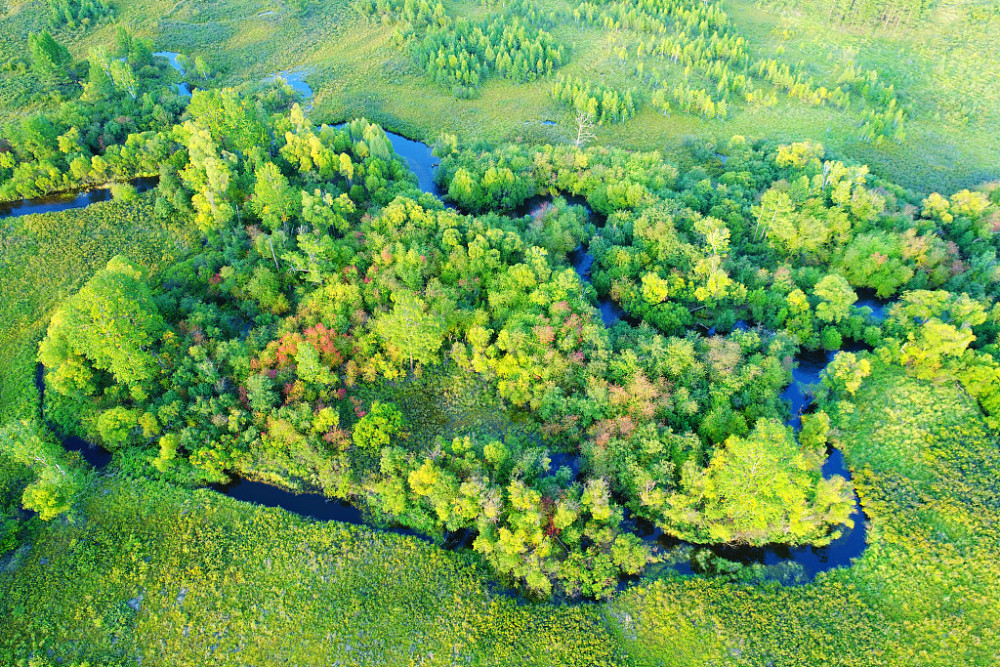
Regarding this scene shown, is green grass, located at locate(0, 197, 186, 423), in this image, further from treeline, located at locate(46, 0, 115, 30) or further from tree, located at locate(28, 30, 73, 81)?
treeline, located at locate(46, 0, 115, 30)

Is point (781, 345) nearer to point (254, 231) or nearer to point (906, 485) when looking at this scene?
point (906, 485)

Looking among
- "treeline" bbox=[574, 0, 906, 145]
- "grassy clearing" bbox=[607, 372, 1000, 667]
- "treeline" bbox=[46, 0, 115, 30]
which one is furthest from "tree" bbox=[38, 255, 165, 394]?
"treeline" bbox=[46, 0, 115, 30]

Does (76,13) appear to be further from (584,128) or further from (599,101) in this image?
(599,101)

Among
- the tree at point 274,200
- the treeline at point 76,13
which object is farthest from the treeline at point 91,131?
the tree at point 274,200

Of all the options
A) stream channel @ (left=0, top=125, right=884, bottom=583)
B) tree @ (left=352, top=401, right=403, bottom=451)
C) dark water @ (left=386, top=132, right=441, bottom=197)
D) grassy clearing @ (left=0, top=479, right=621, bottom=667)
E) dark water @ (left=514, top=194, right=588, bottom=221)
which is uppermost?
dark water @ (left=386, top=132, right=441, bottom=197)

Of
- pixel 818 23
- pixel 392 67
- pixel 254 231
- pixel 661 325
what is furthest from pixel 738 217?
pixel 818 23

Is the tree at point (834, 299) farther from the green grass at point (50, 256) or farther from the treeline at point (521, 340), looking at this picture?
the green grass at point (50, 256)

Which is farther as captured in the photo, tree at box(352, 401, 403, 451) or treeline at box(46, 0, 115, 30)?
treeline at box(46, 0, 115, 30)

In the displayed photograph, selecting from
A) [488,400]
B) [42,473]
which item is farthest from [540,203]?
[42,473]
